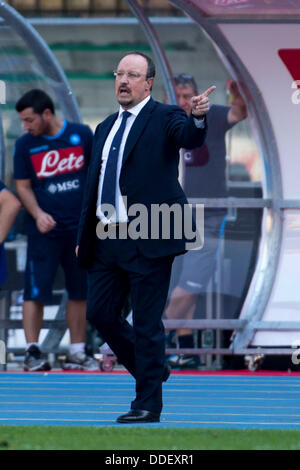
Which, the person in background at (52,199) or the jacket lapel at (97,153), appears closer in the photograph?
the jacket lapel at (97,153)

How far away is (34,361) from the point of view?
392 inches

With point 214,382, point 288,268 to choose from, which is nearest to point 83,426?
point 214,382

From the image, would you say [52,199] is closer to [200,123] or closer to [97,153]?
[97,153]

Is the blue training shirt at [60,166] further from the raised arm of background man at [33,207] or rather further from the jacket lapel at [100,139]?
the jacket lapel at [100,139]

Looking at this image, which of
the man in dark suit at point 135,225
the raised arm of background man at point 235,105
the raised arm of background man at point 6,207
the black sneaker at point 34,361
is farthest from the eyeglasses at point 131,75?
the raised arm of background man at point 235,105

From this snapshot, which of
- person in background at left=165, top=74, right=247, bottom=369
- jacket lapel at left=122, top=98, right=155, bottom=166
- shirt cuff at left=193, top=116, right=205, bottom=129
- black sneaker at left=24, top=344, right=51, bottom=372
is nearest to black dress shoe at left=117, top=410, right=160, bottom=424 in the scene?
jacket lapel at left=122, top=98, right=155, bottom=166

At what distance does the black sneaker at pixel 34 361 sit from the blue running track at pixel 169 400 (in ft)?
1.05

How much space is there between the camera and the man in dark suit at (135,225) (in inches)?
246

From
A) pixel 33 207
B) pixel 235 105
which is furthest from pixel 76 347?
pixel 235 105

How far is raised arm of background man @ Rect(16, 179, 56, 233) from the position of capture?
32.6 ft

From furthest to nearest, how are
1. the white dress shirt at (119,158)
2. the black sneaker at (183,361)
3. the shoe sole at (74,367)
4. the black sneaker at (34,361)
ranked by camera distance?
the black sneaker at (183,361)
the shoe sole at (74,367)
the black sneaker at (34,361)
the white dress shirt at (119,158)

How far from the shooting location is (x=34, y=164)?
10.2 meters

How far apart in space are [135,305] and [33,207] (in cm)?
391

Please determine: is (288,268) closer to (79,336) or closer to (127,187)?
(79,336)
